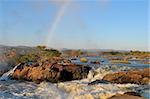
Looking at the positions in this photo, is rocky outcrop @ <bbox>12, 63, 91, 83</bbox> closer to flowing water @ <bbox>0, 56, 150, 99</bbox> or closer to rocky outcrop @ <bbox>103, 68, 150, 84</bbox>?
flowing water @ <bbox>0, 56, 150, 99</bbox>

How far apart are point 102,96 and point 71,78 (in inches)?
247

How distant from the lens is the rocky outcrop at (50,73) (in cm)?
1938

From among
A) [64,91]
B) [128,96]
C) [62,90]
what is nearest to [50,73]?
[62,90]

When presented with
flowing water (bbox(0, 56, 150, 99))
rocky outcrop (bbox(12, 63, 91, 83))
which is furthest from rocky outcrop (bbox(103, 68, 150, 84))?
rocky outcrop (bbox(12, 63, 91, 83))

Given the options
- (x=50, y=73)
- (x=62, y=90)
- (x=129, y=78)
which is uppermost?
(x=50, y=73)

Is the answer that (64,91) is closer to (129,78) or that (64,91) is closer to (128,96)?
(128,96)

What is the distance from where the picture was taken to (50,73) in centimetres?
1947

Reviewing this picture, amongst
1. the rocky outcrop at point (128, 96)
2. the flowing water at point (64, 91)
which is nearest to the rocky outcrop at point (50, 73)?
the flowing water at point (64, 91)

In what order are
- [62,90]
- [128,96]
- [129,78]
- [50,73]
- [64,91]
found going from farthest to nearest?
[50,73] < [129,78] < [62,90] < [64,91] < [128,96]

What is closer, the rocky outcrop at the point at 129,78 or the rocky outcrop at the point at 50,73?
the rocky outcrop at the point at 129,78

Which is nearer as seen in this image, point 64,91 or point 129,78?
point 64,91

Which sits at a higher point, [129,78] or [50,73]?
[50,73]

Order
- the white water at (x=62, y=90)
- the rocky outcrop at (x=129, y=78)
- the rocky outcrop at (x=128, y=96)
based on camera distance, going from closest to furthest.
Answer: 1. the rocky outcrop at (x=128, y=96)
2. the white water at (x=62, y=90)
3. the rocky outcrop at (x=129, y=78)

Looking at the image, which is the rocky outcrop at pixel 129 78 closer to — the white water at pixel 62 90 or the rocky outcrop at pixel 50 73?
the white water at pixel 62 90
